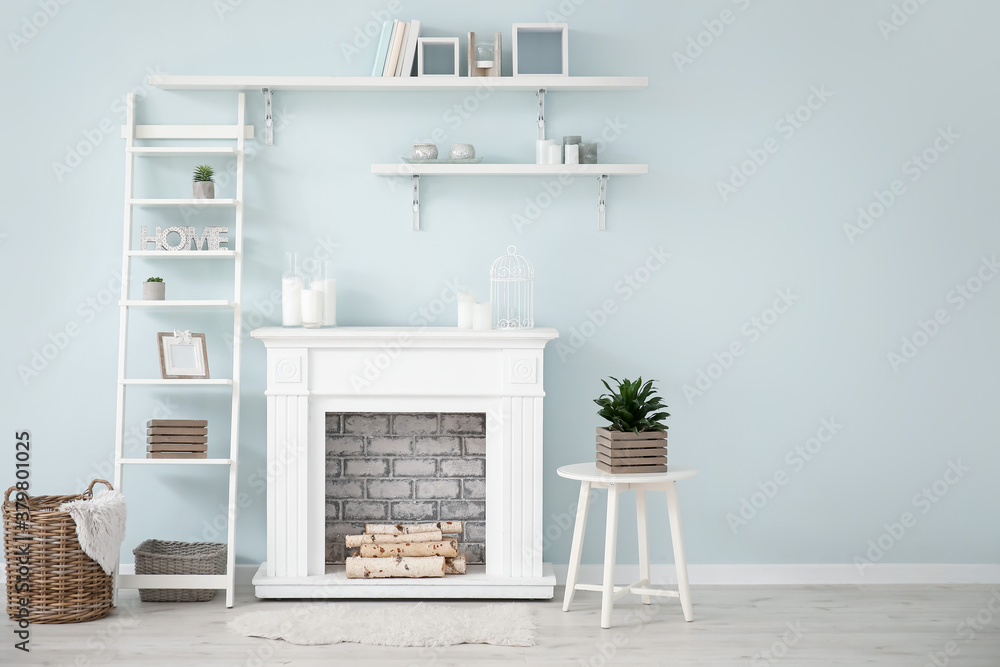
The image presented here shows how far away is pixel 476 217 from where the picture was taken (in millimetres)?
3678

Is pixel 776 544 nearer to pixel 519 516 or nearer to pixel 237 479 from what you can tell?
pixel 519 516

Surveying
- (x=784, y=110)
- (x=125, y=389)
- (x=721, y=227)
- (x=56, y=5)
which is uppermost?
(x=56, y=5)

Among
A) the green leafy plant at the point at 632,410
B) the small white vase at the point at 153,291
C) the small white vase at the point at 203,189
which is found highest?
the small white vase at the point at 203,189

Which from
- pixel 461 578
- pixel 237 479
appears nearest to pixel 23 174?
pixel 237 479

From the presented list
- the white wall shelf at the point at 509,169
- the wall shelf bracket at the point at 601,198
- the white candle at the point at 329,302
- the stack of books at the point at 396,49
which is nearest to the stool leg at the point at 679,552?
the wall shelf bracket at the point at 601,198

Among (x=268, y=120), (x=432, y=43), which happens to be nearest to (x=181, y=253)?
(x=268, y=120)

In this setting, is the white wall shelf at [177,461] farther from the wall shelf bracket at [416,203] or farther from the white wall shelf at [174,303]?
the wall shelf bracket at [416,203]

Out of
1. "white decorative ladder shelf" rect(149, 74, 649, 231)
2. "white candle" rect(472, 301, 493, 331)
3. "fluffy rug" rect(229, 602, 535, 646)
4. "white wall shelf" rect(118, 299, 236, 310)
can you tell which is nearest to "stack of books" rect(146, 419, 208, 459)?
"white wall shelf" rect(118, 299, 236, 310)

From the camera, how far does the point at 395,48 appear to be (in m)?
3.53

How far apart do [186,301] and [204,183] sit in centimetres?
47

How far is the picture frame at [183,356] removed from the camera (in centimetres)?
344

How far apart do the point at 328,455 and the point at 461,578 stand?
0.77m

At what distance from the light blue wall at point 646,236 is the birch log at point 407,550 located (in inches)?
20.4

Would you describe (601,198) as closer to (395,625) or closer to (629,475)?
(629,475)
